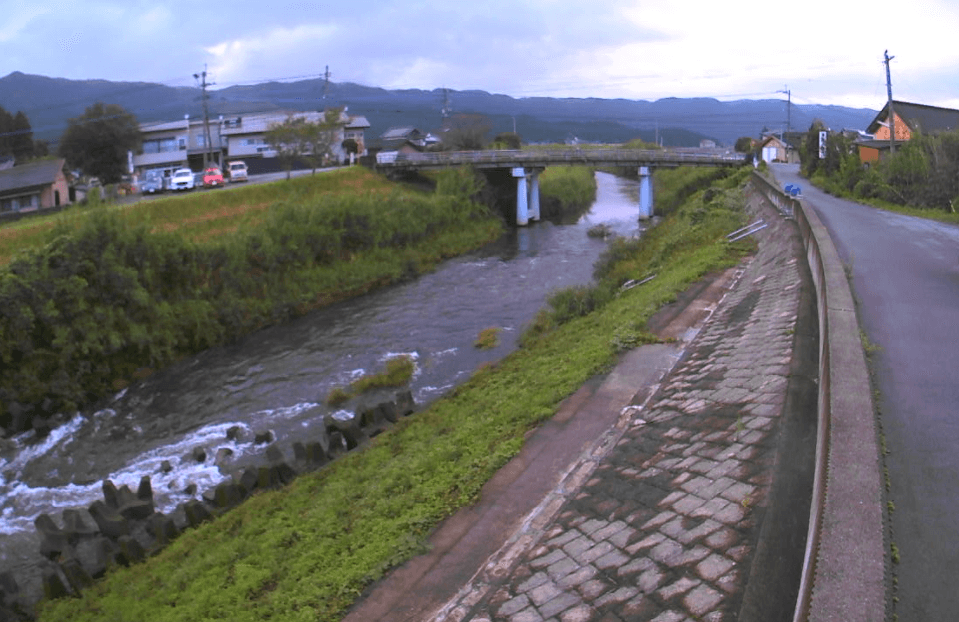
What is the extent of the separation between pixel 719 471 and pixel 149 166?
64206mm

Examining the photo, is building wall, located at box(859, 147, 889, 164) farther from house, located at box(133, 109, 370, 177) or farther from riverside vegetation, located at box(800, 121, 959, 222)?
house, located at box(133, 109, 370, 177)

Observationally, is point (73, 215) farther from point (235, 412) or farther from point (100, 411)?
point (235, 412)

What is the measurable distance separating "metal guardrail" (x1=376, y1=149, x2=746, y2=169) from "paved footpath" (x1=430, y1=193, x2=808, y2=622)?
39882 millimetres

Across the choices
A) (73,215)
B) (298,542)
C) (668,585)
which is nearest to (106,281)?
(73,215)

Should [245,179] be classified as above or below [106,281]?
above

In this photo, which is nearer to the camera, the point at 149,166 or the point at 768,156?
the point at 149,166

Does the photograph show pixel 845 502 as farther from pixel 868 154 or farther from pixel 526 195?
pixel 526 195

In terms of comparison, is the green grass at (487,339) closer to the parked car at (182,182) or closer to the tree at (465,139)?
the parked car at (182,182)

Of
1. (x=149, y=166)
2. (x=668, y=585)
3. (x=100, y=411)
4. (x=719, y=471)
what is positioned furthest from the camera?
(x=149, y=166)

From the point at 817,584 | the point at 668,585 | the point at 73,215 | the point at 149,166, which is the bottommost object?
the point at 668,585

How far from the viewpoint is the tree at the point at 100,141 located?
157 feet

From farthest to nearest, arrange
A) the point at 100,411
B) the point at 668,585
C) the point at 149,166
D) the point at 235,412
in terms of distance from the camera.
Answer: the point at 149,166 < the point at 100,411 < the point at 235,412 < the point at 668,585

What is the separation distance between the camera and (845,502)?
5.05 m

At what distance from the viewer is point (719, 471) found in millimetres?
6938
